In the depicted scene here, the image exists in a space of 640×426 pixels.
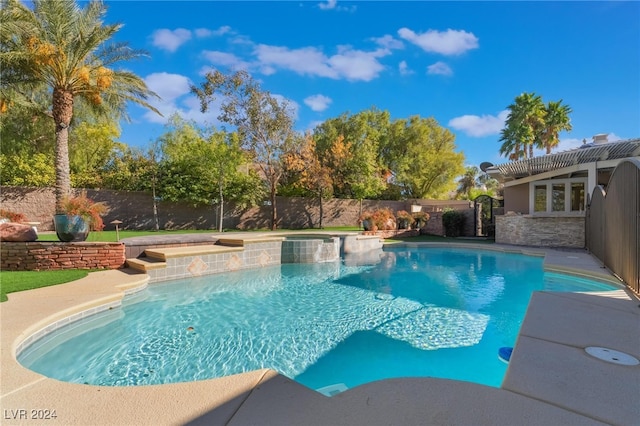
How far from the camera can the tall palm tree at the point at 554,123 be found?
25.3 m

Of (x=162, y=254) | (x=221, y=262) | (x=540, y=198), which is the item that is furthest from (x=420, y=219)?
(x=162, y=254)

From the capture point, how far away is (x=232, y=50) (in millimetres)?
17734

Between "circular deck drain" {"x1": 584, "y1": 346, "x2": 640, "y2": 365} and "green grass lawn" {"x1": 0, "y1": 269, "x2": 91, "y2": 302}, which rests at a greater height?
"circular deck drain" {"x1": 584, "y1": 346, "x2": 640, "y2": 365}

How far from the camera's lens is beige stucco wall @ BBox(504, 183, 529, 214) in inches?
659

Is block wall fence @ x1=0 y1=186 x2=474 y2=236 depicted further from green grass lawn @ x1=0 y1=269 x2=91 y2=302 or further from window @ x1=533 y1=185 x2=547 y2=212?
green grass lawn @ x1=0 y1=269 x2=91 y2=302

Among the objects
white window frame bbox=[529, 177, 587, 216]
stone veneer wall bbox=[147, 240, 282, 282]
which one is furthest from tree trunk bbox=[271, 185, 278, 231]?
white window frame bbox=[529, 177, 587, 216]

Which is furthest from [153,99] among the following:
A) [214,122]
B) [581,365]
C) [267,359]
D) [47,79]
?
[581,365]

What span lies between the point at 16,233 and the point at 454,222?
19216 millimetres

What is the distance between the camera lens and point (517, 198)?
17250mm

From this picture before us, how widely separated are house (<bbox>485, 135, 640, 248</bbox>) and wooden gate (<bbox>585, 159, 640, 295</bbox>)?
247 inches

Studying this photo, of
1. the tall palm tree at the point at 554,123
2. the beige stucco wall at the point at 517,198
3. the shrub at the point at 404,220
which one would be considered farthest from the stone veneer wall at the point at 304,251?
the tall palm tree at the point at 554,123

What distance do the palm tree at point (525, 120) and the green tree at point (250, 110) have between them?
61.8ft

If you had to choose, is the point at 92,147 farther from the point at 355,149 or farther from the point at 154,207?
the point at 355,149

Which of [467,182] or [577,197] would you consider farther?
[467,182]
